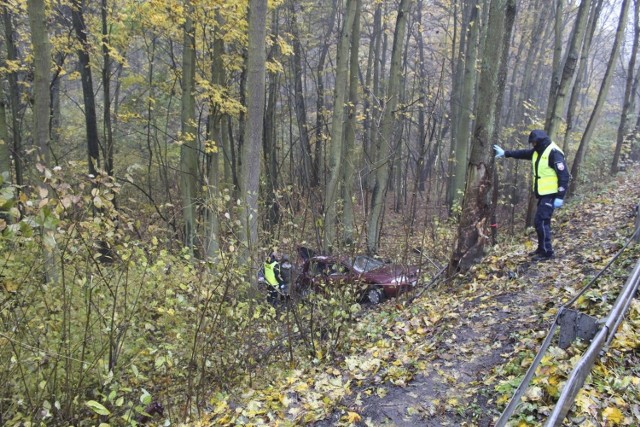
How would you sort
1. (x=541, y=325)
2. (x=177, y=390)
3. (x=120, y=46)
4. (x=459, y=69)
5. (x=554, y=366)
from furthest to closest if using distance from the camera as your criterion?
1. (x=459, y=69)
2. (x=120, y=46)
3. (x=177, y=390)
4. (x=541, y=325)
5. (x=554, y=366)

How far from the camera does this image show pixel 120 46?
14.5m

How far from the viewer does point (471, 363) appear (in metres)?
4.59

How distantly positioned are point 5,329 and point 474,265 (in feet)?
21.9

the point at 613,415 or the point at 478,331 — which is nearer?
the point at 613,415

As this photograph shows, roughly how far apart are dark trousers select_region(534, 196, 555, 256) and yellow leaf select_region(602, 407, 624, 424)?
4164mm

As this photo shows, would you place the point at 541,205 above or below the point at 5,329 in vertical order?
above

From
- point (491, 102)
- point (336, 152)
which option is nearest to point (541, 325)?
point (491, 102)

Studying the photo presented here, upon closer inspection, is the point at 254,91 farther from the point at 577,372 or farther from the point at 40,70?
the point at 577,372

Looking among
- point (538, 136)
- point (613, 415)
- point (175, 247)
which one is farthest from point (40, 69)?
point (613, 415)

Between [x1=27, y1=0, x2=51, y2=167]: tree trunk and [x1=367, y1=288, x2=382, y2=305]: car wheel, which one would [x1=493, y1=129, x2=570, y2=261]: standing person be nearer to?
[x1=367, y1=288, x2=382, y2=305]: car wheel

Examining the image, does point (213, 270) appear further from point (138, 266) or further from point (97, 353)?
point (97, 353)

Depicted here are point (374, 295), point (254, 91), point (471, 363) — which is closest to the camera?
point (471, 363)

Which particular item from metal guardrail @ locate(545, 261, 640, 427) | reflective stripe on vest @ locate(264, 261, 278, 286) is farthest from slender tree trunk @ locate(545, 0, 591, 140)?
reflective stripe on vest @ locate(264, 261, 278, 286)

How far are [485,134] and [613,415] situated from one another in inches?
194
